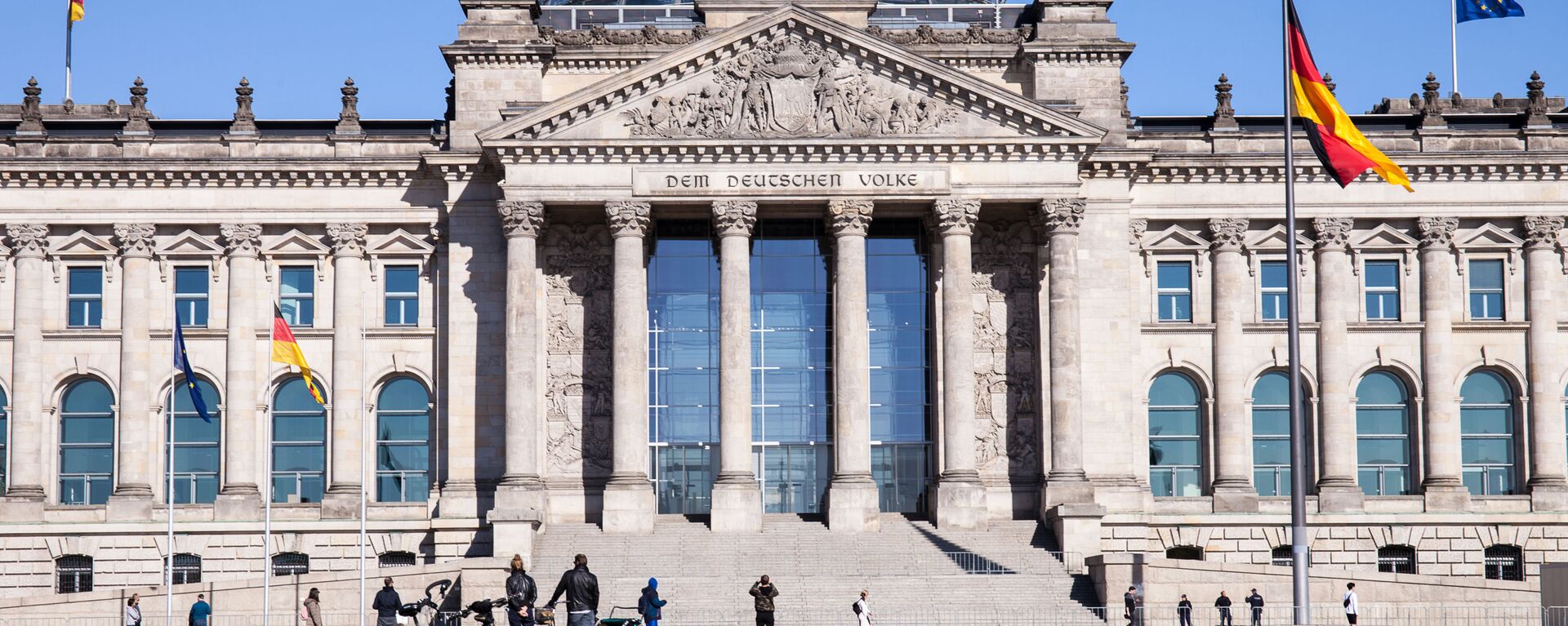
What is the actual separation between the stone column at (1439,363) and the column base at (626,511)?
939 inches

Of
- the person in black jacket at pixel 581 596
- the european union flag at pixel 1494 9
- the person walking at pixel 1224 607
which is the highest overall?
the european union flag at pixel 1494 9

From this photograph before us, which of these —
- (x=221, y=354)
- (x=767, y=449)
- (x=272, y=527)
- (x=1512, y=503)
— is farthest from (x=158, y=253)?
(x=1512, y=503)

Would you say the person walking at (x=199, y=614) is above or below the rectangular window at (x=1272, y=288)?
below

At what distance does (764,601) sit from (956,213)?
57.7ft

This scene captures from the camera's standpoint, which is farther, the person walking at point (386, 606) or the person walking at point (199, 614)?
the person walking at point (199, 614)

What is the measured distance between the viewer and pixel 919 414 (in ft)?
219

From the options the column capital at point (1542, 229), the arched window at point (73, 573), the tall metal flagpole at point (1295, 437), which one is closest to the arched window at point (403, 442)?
the arched window at point (73, 573)

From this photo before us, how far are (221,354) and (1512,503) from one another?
39.7 metres

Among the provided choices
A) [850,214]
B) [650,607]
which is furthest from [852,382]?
[650,607]

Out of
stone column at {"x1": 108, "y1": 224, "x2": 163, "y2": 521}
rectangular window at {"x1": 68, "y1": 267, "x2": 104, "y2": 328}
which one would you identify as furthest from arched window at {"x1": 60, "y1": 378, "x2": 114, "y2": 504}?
rectangular window at {"x1": 68, "y1": 267, "x2": 104, "y2": 328}

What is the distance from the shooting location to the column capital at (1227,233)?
67.0 metres

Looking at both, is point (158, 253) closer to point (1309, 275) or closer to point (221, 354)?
point (221, 354)

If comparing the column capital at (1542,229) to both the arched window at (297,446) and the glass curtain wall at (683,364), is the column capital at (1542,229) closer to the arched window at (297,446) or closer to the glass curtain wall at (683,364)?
the glass curtain wall at (683,364)

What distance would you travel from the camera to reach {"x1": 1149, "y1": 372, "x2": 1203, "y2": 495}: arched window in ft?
221
